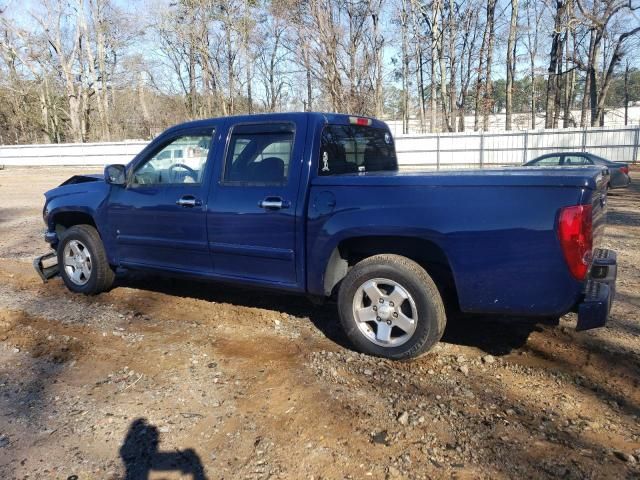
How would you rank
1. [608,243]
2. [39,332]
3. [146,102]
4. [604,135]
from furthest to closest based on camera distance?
[146,102] < [604,135] < [608,243] < [39,332]

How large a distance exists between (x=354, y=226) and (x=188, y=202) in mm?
1626

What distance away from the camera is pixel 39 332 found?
4668 mm

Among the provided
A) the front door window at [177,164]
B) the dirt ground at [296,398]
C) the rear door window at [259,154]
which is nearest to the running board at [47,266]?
the dirt ground at [296,398]

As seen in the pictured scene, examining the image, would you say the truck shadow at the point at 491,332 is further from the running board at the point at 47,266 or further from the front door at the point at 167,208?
the running board at the point at 47,266

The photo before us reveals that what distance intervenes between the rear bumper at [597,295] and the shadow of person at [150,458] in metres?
2.44

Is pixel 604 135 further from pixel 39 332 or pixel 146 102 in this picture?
pixel 146 102

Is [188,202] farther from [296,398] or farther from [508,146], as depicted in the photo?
[508,146]

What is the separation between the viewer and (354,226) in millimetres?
3795

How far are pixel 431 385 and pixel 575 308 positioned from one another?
105cm

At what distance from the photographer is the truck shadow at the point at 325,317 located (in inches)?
168

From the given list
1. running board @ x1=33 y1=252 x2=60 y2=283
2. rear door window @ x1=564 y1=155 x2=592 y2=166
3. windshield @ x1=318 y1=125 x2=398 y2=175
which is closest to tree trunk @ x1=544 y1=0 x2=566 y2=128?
rear door window @ x1=564 y1=155 x2=592 y2=166

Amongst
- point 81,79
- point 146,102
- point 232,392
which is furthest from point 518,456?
point 146,102

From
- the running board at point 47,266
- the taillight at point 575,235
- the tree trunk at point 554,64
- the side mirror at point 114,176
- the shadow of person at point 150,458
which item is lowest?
the shadow of person at point 150,458

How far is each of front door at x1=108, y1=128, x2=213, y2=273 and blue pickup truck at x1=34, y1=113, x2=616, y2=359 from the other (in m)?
0.01
